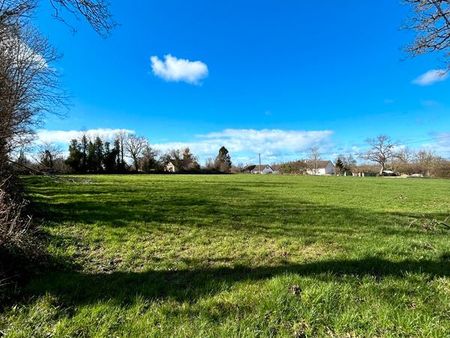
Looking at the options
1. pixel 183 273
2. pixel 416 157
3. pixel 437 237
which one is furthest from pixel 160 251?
pixel 416 157

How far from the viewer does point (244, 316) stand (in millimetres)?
3232

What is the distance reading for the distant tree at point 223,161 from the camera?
3639 inches

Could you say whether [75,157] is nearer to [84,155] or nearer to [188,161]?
[84,155]

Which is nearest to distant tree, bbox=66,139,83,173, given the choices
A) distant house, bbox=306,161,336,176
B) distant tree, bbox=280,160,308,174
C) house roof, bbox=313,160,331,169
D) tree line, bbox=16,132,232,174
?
tree line, bbox=16,132,232,174

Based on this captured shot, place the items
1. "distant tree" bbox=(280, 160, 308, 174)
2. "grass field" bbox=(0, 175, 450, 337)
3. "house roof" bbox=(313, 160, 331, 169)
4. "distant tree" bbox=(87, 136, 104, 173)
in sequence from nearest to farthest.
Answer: "grass field" bbox=(0, 175, 450, 337) < "distant tree" bbox=(87, 136, 104, 173) < "distant tree" bbox=(280, 160, 308, 174) < "house roof" bbox=(313, 160, 331, 169)

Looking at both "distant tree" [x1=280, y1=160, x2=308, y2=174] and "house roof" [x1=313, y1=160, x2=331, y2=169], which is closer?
"distant tree" [x1=280, y1=160, x2=308, y2=174]

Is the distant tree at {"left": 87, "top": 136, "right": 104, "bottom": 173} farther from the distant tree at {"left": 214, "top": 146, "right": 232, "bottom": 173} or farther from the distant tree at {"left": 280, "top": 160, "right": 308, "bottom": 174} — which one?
the distant tree at {"left": 280, "top": 160, "right": 308, "bottom": 174}

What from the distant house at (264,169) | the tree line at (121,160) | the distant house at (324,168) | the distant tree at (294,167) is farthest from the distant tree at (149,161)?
the distant house at (324,168)

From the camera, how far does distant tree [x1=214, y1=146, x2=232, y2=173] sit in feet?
303

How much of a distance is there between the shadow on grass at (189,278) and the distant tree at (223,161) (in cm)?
8435

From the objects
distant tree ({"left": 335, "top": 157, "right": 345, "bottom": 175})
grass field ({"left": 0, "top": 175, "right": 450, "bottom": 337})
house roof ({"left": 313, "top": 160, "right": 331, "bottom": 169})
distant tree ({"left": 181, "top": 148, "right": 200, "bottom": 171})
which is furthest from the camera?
house roof ({"left": 313, "top": 160, "right": 331, "bottom": 169})

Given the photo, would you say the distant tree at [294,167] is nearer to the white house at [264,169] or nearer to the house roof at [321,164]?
the house roof at [321,164]

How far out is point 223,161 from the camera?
3782 inches

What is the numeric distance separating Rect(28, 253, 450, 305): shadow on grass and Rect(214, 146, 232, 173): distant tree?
277 feet
